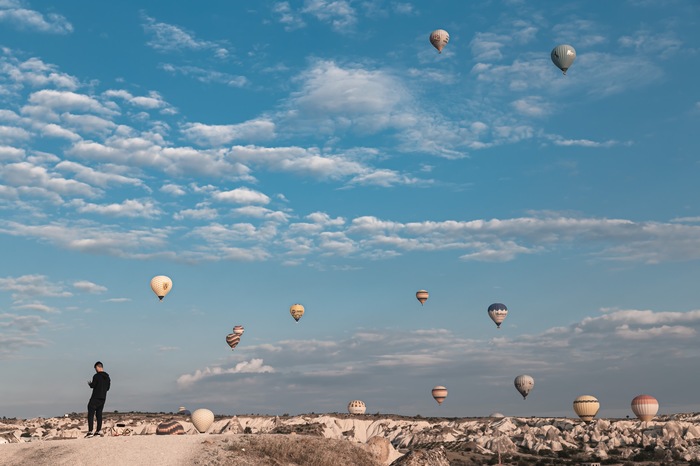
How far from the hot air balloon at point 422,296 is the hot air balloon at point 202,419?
53.1 m

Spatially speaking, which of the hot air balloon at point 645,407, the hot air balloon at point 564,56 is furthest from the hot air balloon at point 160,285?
the hot air balloon at point 645,407

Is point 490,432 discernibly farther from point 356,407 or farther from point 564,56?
point 564,56

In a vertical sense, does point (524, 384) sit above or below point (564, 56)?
below

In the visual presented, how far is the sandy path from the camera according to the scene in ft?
116

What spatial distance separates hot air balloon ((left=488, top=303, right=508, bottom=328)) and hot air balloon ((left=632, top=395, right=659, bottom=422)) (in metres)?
24.5

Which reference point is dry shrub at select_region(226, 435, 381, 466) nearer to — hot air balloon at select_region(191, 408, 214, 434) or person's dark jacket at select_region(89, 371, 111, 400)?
person's dark jacket at select_region(89, 371, 111, 400)

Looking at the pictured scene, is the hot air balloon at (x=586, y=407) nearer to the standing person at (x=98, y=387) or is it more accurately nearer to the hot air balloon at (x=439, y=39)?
the hot air balloon at (x=439, y=39)

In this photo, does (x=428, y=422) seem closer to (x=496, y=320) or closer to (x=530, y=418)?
(x=530, y=418)

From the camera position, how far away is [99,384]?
Result: 36.2m

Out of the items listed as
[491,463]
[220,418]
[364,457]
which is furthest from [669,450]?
[364,457]

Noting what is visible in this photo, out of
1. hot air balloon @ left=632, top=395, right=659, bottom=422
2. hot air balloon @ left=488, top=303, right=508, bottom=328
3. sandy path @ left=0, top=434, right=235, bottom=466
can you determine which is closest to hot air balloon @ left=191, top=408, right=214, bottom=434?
sandy path @ left=0, top=434, right=235, bottom=466

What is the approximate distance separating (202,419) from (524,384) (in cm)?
5579

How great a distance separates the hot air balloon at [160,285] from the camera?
84.5 m

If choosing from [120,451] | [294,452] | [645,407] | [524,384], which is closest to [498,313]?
[524,384]
